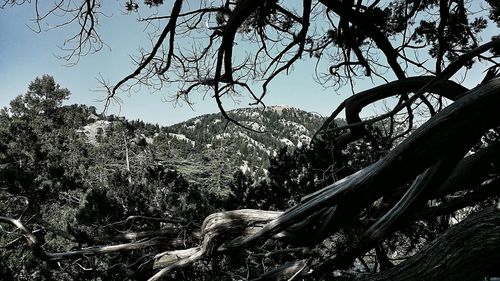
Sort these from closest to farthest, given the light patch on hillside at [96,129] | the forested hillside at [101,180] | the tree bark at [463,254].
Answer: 1. the tree bark at [463,254]
2. the forested hillside at [101,180]
3. the light patch on hillside at [96,129]

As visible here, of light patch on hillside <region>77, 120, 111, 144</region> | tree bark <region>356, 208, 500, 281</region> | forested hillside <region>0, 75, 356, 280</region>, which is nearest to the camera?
tree bark <region>356, 208, 500, 281</region>

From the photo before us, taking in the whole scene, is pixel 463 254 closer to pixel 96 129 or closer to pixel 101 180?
pixel 101 180

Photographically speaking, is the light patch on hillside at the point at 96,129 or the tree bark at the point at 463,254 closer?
the tree bark at the point at 463,254

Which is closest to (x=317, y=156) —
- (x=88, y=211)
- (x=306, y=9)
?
(x=306, y=9)

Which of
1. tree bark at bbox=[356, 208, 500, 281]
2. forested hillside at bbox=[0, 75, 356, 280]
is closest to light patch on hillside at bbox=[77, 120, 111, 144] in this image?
forested hillside at bbox=[0, 75, 356, 280]

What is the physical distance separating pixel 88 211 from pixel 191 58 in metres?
2.19

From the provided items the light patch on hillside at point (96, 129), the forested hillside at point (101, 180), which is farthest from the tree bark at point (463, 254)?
the light patch on hillside at point (96, 129)

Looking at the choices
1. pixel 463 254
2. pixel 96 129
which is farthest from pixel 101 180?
pixel 96 129

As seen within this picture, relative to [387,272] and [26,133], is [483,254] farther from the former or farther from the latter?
[26,133]

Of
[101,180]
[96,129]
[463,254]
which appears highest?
[96,129]

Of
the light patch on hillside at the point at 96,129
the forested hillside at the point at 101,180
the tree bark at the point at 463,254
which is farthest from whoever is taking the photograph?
the light patch on hillside at the point at 96,129

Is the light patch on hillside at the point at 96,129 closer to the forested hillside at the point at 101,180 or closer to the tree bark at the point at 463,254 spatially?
the forested hillside at the point at 101,180

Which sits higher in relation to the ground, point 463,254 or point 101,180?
point 101,180

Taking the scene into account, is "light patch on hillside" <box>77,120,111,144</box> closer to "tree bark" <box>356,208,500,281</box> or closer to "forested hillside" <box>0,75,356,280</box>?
Result: "forested hillside" <box>0,75,356,280</box>
